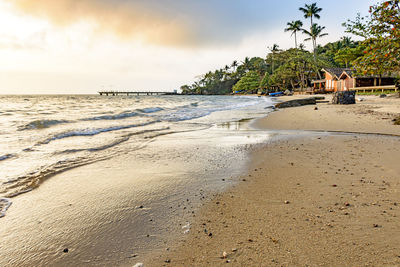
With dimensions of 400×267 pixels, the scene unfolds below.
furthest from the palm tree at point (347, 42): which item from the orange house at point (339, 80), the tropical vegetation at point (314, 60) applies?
the orange house at point (339, 80)

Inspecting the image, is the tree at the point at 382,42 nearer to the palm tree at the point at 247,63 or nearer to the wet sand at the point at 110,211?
the wet sand at the point at 110,211

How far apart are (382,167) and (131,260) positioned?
4.74m

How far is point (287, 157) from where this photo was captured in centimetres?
524

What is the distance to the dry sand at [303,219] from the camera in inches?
77.5

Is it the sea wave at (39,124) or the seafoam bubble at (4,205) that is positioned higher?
the sea wave at (39,124)

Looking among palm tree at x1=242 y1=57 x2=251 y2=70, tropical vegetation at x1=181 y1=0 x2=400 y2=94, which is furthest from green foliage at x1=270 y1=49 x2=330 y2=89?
palm tree at x1=242 y1=57 x2=251 y2=70

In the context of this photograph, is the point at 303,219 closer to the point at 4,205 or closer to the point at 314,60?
the point at 4,205

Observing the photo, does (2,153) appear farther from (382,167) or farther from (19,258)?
(382,167)

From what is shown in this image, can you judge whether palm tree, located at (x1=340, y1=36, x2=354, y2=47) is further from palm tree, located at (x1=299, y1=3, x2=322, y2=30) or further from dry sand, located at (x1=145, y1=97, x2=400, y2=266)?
dry sand, located at (x1=145, y1=97, x2=400, y2=266)

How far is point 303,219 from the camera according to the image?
2.55 m

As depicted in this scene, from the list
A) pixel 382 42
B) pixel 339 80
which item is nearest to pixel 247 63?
pixel 339 80

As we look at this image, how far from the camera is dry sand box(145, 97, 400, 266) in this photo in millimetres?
1969

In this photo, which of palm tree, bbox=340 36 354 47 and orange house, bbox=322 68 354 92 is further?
palm tree, bbox=340 36 354 47

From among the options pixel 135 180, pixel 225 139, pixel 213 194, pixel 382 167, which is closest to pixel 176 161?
pixel 135 180
